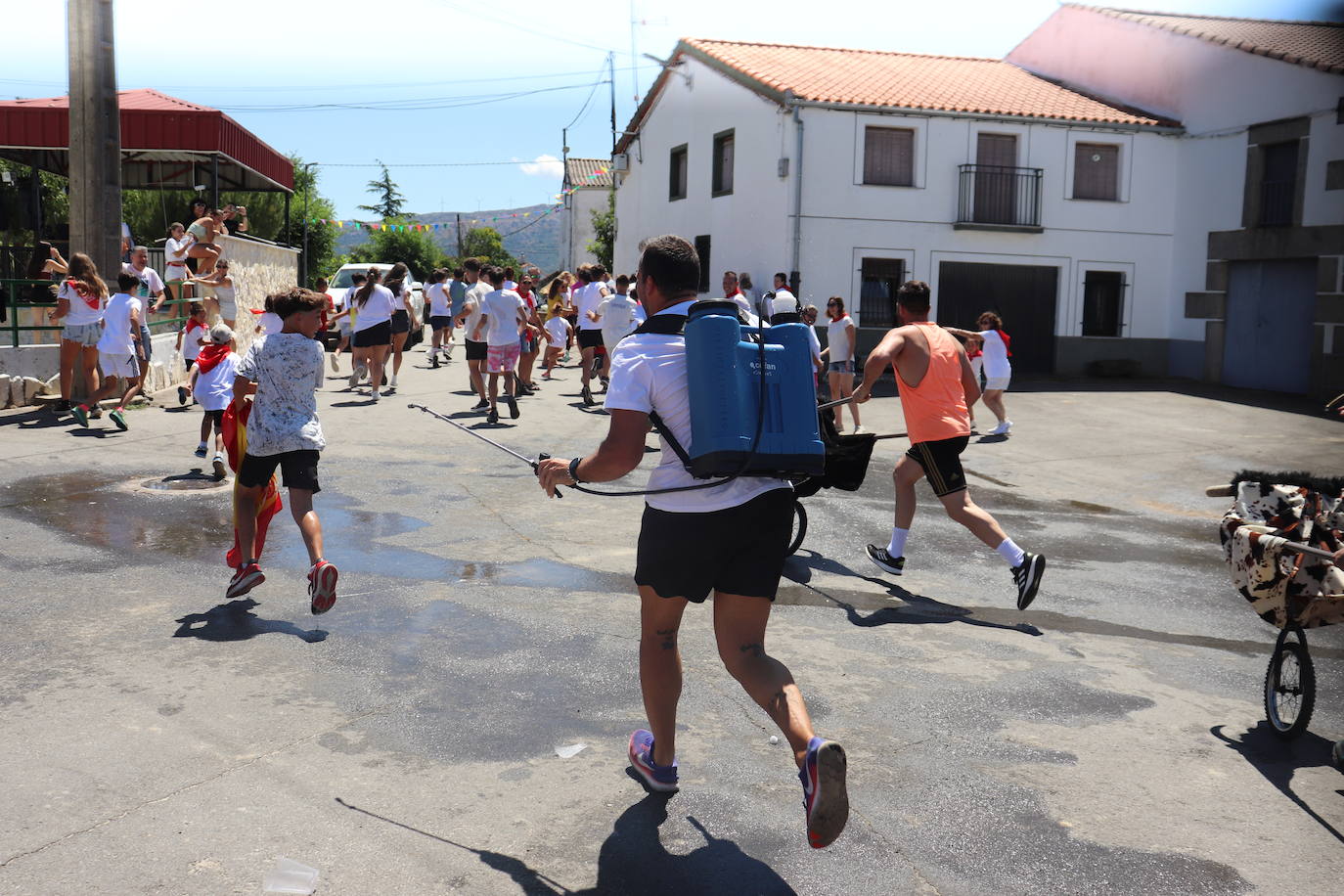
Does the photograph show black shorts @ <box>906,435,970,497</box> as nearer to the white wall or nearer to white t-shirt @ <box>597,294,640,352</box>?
white t-shirt @ <box>597,294,640,352</box>

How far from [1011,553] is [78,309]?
9.98 m

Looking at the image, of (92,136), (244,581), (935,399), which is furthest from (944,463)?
(92,136)

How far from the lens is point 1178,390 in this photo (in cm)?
2253

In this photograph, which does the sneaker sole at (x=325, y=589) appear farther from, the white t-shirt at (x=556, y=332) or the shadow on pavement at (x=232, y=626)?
the white t-shirt at (x=556, y=332)

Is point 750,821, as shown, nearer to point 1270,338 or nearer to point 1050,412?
point 1050,412

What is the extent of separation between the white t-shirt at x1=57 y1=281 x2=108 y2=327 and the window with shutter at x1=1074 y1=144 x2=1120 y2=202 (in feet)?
65.8

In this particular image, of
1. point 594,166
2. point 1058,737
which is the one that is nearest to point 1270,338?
point 1058,737

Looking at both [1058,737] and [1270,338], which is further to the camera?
[1270,338]

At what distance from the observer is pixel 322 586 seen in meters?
5.54

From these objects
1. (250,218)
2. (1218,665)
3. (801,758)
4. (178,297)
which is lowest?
(1218,665)

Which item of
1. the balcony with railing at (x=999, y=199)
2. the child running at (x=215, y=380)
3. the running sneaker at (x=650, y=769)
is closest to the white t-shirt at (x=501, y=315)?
→ the child running at (x=215, y=380)

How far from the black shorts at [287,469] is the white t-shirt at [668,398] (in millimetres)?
3015

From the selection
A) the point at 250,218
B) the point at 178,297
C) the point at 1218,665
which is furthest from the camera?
the point at 250,218

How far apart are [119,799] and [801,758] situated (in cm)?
216
